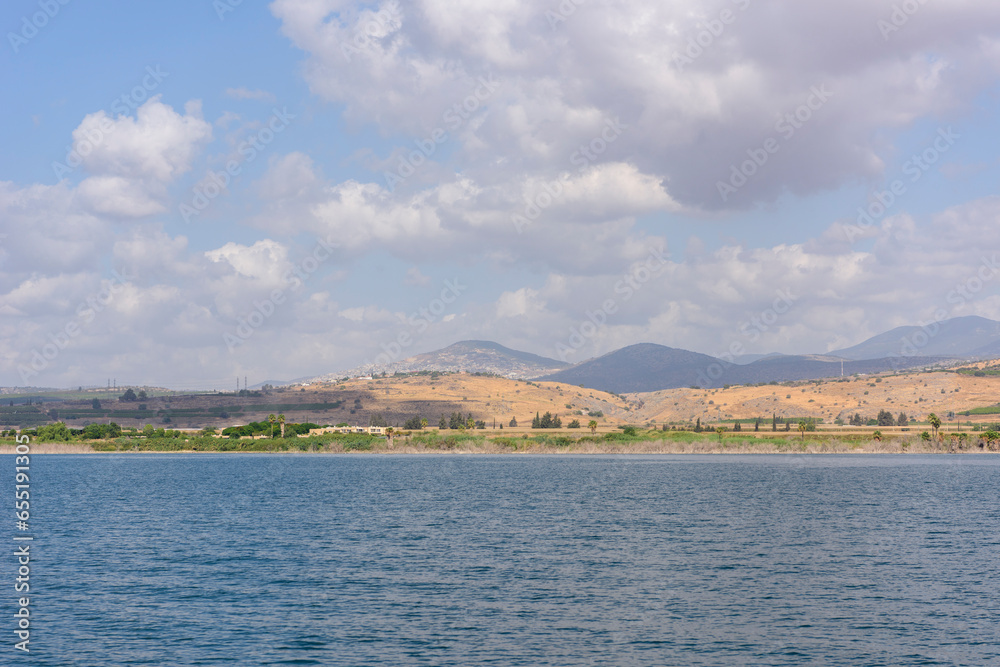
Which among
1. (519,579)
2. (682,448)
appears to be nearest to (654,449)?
(682,448)

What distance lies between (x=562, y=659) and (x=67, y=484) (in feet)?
317

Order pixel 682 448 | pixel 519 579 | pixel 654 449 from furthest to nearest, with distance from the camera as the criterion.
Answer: pixel 654 449 < pixel 682 448 < pixel 519 579

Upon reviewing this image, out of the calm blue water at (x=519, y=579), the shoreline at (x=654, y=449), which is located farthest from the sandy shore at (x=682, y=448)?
the calm blue water at (x=519, y=579)

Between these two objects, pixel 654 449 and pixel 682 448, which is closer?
pixel 682 448

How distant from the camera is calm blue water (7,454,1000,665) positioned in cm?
2980

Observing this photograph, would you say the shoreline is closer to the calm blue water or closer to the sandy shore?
the sandy shore

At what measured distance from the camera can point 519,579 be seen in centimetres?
4131

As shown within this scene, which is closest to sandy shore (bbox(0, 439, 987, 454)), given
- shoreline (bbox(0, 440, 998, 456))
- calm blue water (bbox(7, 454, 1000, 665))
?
shoreline (bbox(0, 440, 998, 456))

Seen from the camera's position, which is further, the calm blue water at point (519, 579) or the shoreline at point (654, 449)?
the shoreline at point (654, 449)

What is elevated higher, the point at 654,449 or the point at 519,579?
the point at 519,579

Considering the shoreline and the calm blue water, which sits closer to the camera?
the calm blue water

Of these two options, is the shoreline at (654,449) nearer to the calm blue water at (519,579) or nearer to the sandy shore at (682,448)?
the sandy shore at (682,448)

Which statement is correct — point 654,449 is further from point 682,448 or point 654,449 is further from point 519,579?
point 519,579

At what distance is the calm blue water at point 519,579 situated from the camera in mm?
29797
